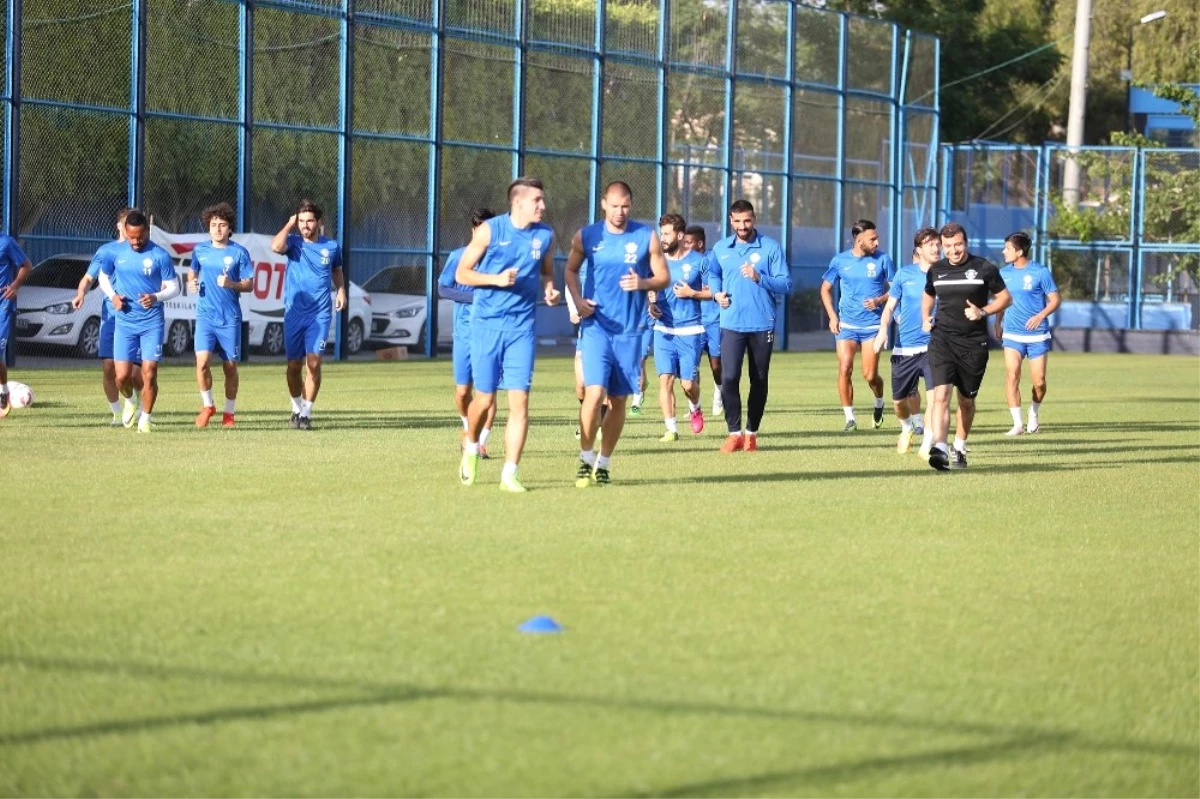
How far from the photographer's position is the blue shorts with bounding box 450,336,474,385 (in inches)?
615

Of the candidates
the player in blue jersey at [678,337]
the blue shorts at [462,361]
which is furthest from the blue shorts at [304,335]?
the player in blue jersey at [678,337]

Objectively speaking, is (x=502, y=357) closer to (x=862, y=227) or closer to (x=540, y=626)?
(x=540, y=626)

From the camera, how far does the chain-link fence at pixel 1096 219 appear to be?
4856 centimetres

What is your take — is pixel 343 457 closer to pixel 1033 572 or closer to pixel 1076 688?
pixel 1033 572

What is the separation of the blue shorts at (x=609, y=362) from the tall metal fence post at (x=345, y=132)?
2096 centimetres

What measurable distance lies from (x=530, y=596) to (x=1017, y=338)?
14064 millimetres

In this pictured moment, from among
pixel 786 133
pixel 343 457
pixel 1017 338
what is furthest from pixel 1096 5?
pixel 343 457

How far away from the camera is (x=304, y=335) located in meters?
18.3

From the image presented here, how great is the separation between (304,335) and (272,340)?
15183mm

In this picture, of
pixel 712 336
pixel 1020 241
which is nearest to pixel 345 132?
pixel 712 336

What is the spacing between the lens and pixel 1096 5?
246 feet

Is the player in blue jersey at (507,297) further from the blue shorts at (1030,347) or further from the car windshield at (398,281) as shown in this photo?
the car windshield at (398,281)

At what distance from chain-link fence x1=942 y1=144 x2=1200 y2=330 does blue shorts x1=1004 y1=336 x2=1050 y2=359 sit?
27.7m

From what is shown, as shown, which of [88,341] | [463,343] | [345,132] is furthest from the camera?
[345,132]
